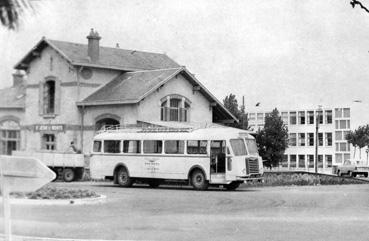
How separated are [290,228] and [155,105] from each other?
21.1 meters

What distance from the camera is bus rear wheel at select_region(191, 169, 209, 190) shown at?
23.5 meters

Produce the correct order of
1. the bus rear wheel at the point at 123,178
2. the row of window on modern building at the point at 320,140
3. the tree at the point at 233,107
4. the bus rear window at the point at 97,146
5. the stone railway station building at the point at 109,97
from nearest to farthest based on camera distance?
the bus rear wheel at the point at 123,178 → the bus rear window at the point at 97,146 → the stone railway station building at the point at 109,97 → the tree at the point at 233,107 → the row of window on modern building at the point at 320,140

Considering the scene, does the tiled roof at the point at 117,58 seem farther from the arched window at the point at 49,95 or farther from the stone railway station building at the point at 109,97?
the arched window at the point at 49,95

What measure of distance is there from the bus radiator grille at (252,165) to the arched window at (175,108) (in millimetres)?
9964

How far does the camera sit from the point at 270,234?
A: 10.9m

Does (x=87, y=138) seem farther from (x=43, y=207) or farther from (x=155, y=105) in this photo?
(x=43, y=207)

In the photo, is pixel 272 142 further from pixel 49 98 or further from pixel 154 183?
pixel 154 183

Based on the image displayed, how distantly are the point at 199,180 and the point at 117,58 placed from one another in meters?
12.7

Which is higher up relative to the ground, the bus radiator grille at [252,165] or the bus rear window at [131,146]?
the bus rear window at [131,146]

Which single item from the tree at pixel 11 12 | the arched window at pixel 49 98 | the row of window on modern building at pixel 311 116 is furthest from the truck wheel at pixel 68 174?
the row of window on modern building at pixel 311 116

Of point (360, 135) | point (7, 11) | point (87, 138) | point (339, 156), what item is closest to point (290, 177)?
point (87, 138)

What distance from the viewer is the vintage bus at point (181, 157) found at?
23.5m

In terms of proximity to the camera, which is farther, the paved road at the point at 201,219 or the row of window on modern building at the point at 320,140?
the row of window on modern building at the point at 320,140

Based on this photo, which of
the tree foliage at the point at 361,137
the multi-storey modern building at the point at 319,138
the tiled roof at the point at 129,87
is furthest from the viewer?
the multi-storey modern building at the point at 319,138
